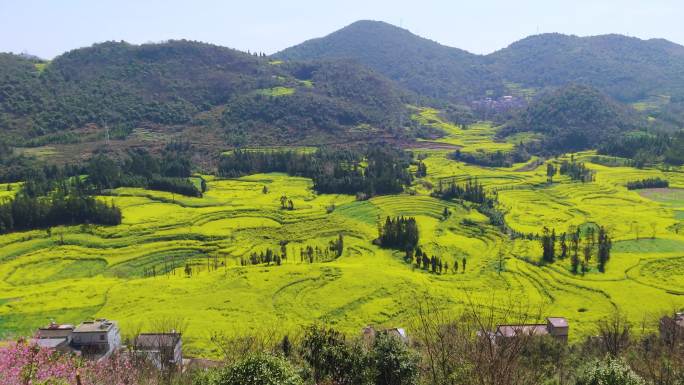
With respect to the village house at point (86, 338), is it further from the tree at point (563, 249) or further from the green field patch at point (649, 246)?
the green field patch at point (649, 246)

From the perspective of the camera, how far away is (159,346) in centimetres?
3338

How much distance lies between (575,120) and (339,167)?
10423cm

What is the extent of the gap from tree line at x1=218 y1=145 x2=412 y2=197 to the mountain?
61.1 meters

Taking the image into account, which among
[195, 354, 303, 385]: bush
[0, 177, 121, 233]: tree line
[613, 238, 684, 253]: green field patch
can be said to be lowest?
[613, 238, 684, 253]: green field patch

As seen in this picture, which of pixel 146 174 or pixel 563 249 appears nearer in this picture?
pixel 563 249

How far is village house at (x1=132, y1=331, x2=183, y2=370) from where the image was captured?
3400cm

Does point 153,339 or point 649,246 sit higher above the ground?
point 153,339

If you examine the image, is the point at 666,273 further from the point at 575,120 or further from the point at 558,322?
the point at 575,120

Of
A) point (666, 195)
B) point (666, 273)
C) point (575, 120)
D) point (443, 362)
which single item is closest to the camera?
point (443, 362)

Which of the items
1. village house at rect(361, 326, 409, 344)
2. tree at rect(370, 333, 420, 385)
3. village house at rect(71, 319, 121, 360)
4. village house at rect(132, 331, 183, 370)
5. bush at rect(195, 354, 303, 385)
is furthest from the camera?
village house at rect(71, 319, 121, 360)

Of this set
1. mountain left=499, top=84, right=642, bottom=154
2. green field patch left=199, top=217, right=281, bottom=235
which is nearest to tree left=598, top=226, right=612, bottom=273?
green field patch left=199, top=217, right=281, bottom=235

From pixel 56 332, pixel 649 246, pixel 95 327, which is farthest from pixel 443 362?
pixel 649 246

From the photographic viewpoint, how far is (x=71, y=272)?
69.0 meters

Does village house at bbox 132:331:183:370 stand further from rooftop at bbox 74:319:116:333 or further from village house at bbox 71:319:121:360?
rooftop at bbox 74:319:116:333
